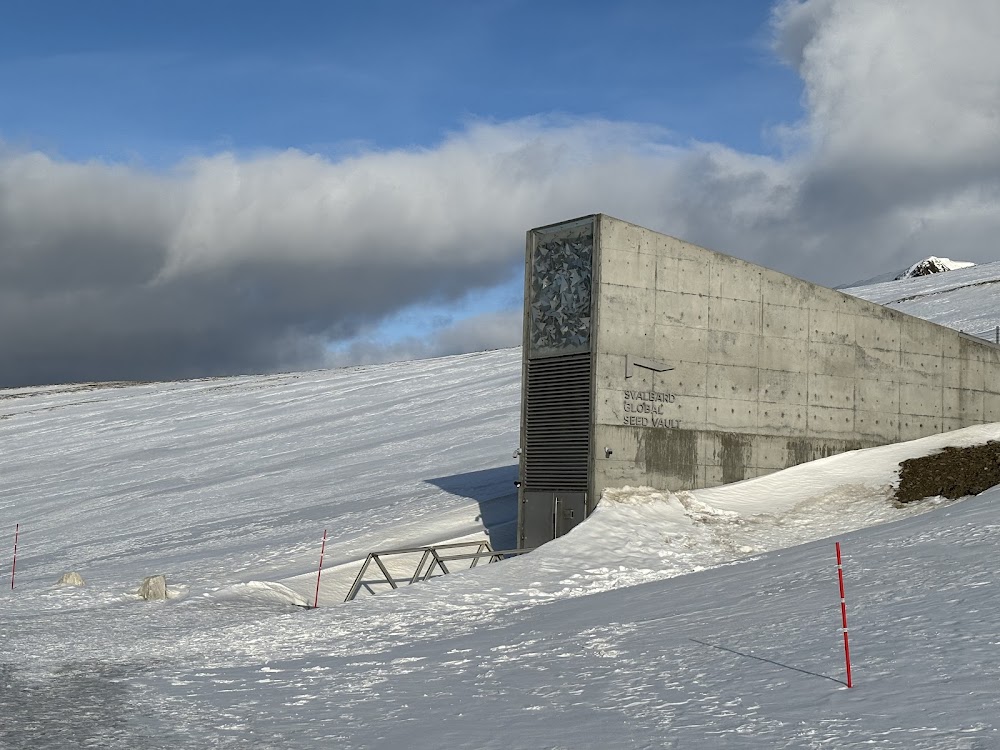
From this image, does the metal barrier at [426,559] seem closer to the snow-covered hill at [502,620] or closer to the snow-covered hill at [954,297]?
the snow-covered hill at [502,620]

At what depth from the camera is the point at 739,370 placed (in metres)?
25.2

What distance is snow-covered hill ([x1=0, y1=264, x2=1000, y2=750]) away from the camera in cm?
1005

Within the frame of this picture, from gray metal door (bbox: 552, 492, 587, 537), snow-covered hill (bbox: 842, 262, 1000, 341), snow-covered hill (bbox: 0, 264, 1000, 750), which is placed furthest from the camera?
snow-covered hill (bbox: 842, 262, 1000, 341)

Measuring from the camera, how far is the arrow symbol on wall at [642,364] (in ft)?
77.8

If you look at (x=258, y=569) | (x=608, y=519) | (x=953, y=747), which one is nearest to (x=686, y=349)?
(x=608, y=519)

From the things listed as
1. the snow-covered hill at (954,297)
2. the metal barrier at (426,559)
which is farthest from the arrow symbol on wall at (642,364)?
the snow-covered hill at (954,297)

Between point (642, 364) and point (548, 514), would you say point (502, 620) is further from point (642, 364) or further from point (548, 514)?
point (642, 364)

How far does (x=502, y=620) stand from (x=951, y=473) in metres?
12.3

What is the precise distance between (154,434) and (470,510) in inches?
1101

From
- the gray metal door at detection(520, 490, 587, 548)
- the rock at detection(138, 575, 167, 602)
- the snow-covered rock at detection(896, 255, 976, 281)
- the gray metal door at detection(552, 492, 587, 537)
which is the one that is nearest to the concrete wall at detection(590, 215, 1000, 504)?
the gray metal door at detection(552, 492, 587, 537)

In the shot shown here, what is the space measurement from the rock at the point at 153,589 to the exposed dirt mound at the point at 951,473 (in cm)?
1486

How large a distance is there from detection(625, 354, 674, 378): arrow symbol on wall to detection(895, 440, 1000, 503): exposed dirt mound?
18.4ft

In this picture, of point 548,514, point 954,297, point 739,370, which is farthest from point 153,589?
point 954,297

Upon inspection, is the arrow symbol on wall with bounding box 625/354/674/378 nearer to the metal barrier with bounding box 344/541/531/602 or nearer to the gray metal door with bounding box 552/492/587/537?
the gray metal door with bounding box 552/492/587/537
